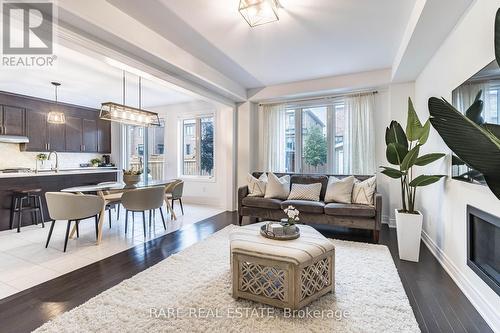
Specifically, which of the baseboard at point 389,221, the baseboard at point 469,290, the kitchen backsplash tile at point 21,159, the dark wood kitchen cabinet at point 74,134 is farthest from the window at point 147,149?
the baseboard at point 469,290

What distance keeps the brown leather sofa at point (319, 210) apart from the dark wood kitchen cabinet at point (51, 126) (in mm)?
4683

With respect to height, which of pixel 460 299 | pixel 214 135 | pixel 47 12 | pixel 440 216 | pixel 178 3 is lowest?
pixel 460 299

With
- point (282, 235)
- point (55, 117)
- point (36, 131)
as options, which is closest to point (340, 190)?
point (282, 235)

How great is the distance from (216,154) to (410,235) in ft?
14.1

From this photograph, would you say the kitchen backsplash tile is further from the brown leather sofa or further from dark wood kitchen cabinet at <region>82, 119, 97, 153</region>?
the brown leather sofa

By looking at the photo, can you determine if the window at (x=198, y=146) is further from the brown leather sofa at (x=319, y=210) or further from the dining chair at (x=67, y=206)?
the dining chair at (x=67, y=206)

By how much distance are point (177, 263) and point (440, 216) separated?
3102 mm

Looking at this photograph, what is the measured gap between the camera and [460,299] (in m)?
2.03

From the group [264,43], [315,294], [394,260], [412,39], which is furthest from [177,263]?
[412,39]

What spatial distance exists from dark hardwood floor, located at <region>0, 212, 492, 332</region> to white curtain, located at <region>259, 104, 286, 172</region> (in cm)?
265

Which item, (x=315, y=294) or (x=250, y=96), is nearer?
(x=315, y=294)

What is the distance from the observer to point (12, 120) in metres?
4.80

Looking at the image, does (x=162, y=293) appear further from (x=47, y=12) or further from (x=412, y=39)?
(x=412, y=39)

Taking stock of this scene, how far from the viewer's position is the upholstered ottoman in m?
1.78
